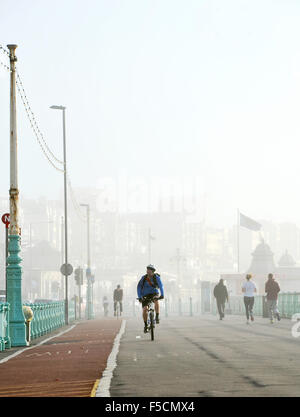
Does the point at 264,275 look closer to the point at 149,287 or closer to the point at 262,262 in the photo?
the point at 262,262

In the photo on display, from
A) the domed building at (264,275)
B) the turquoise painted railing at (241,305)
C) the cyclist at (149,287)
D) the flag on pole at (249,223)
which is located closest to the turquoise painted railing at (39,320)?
the cyclist at (149,287)

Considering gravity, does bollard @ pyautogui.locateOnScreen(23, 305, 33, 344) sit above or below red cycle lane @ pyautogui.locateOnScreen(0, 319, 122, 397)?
above

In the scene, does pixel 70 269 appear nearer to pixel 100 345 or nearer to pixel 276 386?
pixel 100 345

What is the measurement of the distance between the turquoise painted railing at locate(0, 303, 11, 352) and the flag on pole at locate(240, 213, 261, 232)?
91.6 meters

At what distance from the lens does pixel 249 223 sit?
389ft

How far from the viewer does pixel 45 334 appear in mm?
36094

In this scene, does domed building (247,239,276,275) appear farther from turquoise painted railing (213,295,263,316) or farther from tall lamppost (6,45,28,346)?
tall lamppost (6,45,28,346)

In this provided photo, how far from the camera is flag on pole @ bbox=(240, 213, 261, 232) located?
118 meters

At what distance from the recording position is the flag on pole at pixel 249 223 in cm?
11794

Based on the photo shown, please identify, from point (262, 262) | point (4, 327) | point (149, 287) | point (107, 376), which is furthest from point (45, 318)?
point (262, 262)

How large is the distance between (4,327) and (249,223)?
93769mm

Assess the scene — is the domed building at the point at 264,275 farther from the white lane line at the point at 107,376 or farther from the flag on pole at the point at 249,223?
the white lane line at the point at 107,376

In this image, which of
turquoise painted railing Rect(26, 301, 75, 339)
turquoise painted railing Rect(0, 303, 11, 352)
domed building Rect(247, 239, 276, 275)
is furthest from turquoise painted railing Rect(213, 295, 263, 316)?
domed building Rect(247, 239, 276, 275)
